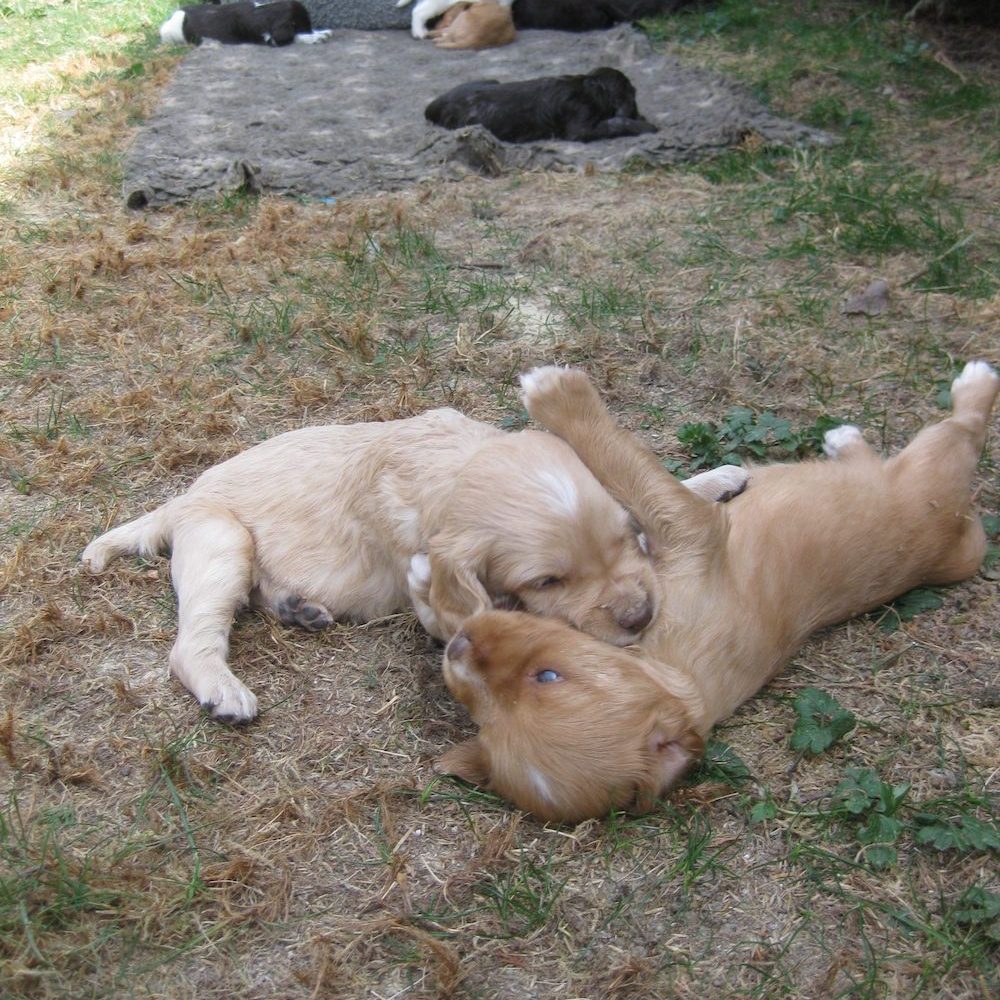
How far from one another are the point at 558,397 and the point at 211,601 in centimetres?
146

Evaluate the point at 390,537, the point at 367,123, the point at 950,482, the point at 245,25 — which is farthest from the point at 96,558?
the point at 245,25

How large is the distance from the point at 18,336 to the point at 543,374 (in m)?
3.31

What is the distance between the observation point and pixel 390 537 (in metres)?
3.79

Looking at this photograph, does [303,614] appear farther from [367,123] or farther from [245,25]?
[245,25]

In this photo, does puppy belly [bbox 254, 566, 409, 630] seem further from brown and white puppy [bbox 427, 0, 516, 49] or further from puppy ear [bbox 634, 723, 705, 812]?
brown and white puppy [bbox 427, 0, 516, 49]

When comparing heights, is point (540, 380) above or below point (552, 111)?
above

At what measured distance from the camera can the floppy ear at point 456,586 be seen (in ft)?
10.7

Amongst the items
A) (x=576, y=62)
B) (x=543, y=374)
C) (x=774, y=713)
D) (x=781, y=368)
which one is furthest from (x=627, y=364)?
(x=576, y=62)

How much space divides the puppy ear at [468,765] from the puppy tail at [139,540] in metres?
1.58

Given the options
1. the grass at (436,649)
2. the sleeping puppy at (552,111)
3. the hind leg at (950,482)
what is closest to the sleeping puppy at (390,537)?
the grass at (436,649)

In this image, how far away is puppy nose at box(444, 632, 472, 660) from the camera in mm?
3021

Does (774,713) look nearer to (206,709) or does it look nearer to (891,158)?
(206,709)

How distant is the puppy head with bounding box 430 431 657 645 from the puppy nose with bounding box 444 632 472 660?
195mm

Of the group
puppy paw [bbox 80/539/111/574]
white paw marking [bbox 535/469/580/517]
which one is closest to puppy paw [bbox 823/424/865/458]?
white paw marking [bbox 535/469/580/517]
